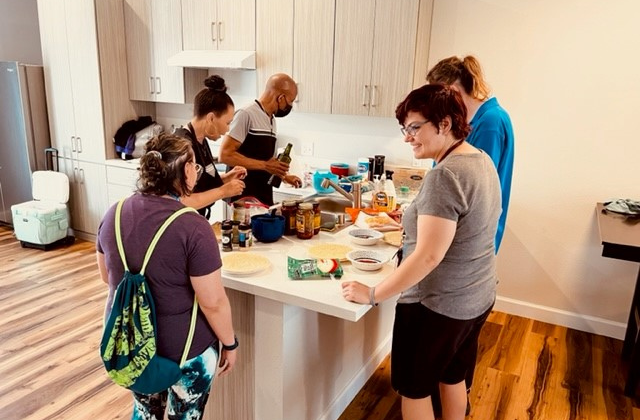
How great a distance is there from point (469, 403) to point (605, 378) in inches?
34.6

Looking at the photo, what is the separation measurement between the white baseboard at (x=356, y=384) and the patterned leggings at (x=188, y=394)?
→ 81 cm

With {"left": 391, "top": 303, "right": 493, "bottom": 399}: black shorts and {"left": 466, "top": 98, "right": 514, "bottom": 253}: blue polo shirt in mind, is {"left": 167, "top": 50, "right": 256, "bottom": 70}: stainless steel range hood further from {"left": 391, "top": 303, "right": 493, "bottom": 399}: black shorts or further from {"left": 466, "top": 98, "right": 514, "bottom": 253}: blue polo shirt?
{"left": 391, "top": 303, "right": 493, "bottom": 399}: black shorts

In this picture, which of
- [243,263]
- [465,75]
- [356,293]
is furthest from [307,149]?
[356,293]

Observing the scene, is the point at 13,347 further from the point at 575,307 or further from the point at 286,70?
the point at 575,307

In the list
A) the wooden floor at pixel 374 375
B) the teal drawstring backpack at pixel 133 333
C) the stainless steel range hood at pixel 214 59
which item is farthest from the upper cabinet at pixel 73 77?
the teal drawstring backpack at pixel 133 333

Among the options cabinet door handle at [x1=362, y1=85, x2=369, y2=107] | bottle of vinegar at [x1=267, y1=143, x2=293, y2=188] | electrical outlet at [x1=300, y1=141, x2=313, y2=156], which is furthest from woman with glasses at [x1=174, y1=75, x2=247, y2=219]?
electrical outlet at [x1=300, y1=141, x2=313, y2=156]

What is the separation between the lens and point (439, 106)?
4.52 ft

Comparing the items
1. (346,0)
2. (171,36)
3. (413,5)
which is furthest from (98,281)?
(413,5)

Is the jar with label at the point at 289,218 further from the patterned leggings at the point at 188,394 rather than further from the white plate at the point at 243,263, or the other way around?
the patterned leggings at the point at 188,394

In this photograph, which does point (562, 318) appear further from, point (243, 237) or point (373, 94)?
point (243, 237)

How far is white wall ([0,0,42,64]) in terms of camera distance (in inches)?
203

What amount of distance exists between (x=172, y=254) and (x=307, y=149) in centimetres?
288

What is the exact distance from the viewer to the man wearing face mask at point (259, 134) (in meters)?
2.64

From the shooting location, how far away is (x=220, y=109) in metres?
2.13
